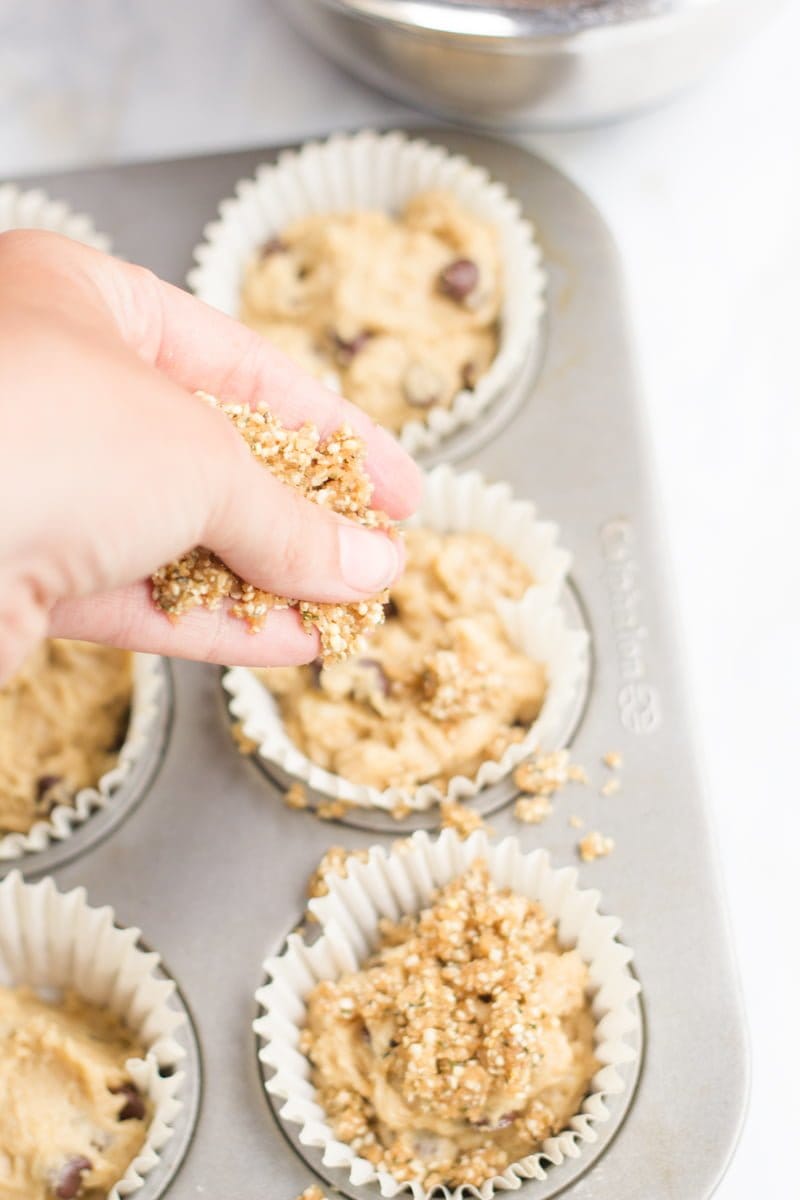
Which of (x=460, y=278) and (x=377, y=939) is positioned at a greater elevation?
(x=460, y=278)

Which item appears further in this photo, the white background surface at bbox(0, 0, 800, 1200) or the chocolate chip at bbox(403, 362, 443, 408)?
the chocolate chip at bbox(403, 362, 443, 408)

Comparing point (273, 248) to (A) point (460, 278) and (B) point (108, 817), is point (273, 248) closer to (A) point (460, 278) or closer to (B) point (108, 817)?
(A) point (460, 278)

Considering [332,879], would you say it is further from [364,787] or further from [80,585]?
[80,585]

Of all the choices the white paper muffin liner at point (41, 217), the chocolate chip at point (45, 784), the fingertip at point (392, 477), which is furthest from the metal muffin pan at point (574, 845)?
the white paper muffin liner at point (41, 217)

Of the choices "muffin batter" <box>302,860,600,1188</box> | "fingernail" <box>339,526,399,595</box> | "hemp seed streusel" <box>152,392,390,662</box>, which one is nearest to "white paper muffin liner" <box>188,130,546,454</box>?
"hemp seed streusel" <box>152,392,390,662</box>

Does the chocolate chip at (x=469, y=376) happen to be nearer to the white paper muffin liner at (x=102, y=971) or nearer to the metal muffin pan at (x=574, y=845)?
the metal muffin pan at (x=574, y=845)

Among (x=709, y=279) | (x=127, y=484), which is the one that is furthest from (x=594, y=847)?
(x=709, y=279)

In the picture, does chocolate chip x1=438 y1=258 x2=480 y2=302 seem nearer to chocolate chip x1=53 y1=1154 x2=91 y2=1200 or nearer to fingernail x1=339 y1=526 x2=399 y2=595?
fingernail x1=339 y1=526 x2=399 y2=595
